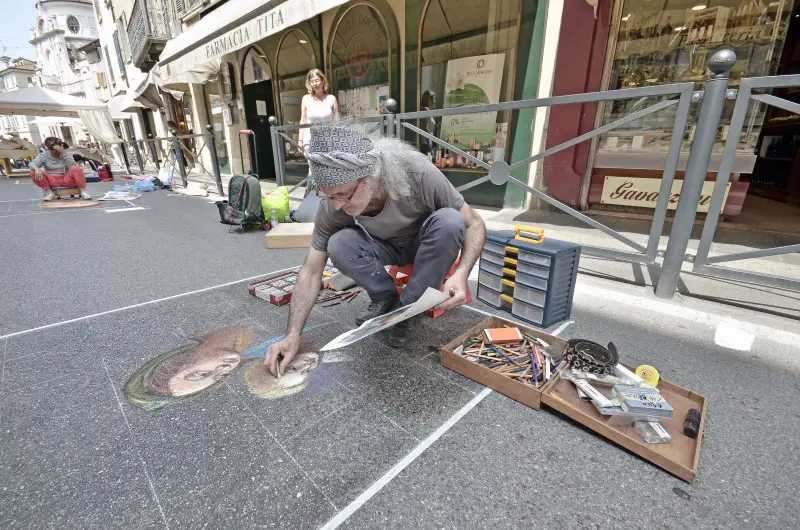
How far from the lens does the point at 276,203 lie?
161 inches

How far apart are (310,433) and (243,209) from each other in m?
3.45

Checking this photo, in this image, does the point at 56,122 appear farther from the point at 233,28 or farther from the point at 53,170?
the point at 233,28

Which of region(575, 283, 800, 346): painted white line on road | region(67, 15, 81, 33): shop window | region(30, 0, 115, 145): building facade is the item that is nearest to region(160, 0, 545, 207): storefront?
region(575, 283, 800, 346): painted white line on road

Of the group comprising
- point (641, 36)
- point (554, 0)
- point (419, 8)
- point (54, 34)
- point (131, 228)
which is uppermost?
point (54, 34)

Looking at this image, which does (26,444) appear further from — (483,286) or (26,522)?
(483,286)

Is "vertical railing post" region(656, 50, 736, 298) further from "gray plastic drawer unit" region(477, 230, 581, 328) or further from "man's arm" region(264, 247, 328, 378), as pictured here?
"man's arm" region(264, 247, 328, 378)

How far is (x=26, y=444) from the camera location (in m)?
1.17

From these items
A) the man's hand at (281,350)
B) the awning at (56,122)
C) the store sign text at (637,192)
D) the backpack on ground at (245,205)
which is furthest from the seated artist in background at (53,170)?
the awning at (56,122)

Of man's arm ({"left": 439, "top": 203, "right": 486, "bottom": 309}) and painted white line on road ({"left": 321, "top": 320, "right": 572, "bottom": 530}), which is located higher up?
man's arm ({"left": 439, "top": 203, "right": 486, "bottom": 309})

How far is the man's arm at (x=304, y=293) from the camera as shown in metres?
1.49

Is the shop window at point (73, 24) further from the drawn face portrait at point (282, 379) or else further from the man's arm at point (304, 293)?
the drawn face portrait at point (282, 379)

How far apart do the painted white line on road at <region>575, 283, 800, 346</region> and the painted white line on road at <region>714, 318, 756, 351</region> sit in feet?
0.07

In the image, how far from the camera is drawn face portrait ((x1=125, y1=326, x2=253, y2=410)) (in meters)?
1.40

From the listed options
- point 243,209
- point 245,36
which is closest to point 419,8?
point 245,36
